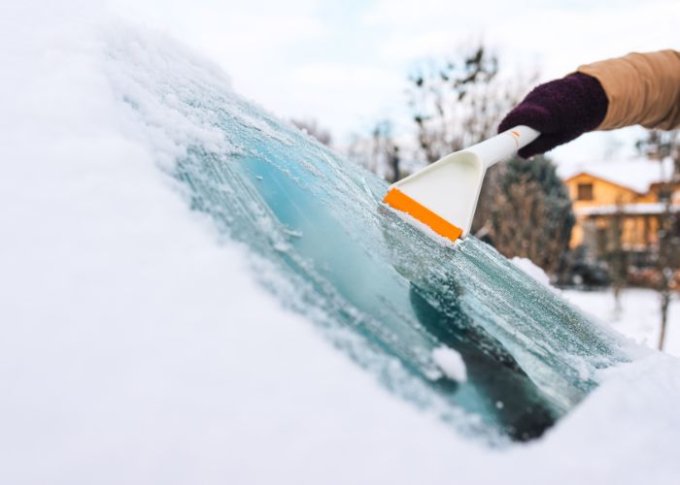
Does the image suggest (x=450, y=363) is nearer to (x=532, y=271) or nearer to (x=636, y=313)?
(x=532, y=271)

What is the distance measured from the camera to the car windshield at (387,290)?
0.59m

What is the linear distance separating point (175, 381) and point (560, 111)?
4.70 ft

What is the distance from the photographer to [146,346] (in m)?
0.51

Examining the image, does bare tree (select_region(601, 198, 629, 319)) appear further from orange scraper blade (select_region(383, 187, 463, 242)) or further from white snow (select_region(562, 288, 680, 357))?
orange scraper blade (select_region(383, 187, 463, 242))

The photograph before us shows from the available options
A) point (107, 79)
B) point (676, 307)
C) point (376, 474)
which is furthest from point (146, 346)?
point (676, 307)

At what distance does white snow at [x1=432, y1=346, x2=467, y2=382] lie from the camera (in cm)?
60

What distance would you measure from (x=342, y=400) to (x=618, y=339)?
0.83m

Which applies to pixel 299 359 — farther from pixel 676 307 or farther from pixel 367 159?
pixel 367 159

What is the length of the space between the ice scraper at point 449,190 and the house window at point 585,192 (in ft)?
94.0

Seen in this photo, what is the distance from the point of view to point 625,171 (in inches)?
1085

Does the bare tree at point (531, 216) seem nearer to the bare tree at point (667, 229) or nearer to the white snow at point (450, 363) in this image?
the bare tree at point (667, 229)

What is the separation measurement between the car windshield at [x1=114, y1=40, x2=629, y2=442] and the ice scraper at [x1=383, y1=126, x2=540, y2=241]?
8cm

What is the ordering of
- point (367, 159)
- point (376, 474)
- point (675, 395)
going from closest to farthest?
1. point (376, 474)
2. point (675, 395)
3. point (367, 159)

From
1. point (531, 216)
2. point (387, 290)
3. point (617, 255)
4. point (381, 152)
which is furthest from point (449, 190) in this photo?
point (381, 152)
